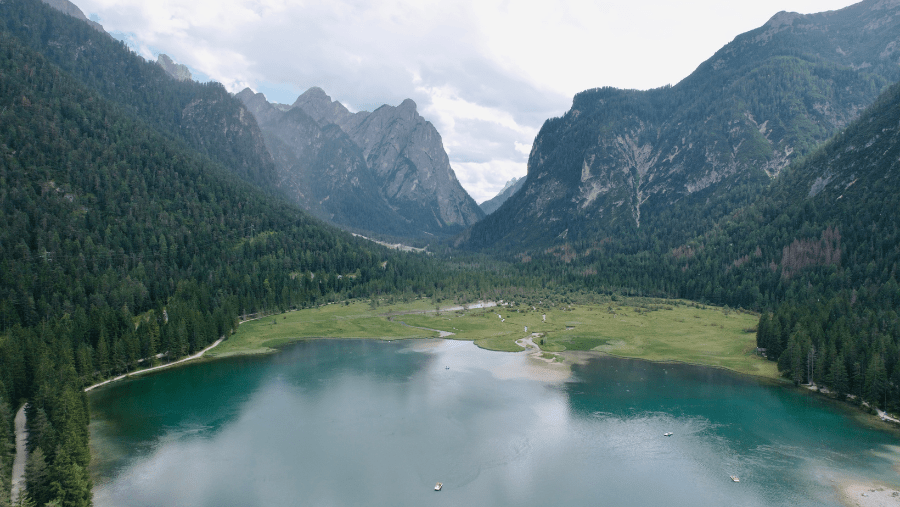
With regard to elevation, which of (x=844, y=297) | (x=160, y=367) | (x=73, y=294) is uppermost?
(x=73, y=294)

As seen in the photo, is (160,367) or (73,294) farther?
(73,294)

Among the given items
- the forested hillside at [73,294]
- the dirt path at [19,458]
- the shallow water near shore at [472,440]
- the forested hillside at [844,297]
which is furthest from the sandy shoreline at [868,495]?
the dirt path at [19,458]

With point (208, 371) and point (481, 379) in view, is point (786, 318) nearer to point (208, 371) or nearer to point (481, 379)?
point (481, 379)

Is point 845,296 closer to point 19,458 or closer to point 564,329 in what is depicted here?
point 564,329

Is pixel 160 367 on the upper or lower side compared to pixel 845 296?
lower

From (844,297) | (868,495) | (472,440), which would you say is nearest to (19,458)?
(472,440)

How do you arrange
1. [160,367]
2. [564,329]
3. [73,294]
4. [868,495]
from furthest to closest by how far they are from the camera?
1. [564,329]
2. [73,294]
3. [160,367]
4. [868,495]

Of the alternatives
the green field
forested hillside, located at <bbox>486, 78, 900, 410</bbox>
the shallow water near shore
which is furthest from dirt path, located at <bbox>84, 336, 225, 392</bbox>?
forested hillside, located at <bbox>486, 78, 900, 410</bbox>
